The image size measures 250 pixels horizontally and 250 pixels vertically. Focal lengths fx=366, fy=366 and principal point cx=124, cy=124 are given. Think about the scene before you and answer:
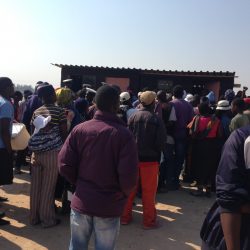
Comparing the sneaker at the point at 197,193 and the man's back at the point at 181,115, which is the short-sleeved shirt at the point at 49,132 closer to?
the man's back at the point at 181,115

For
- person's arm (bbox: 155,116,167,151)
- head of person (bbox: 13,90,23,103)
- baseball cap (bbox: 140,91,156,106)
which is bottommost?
person's arm (bbox: 155,116,167,151)

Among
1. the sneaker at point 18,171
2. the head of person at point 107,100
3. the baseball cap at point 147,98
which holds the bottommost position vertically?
the sneaker at point 18,171

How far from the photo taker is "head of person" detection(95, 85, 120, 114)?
2865 mm

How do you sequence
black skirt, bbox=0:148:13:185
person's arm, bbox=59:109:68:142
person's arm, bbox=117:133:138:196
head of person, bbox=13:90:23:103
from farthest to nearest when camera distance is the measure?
head of person, bbox=13:90:23:103, black skirt, bbox=0:148:13:185, person's arm, bbox=59:109:68:142, person's arm, bbox=117:133:138:196

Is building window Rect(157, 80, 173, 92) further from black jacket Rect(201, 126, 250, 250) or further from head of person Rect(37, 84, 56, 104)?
black jacket Rect(201, 126, 250, 250)

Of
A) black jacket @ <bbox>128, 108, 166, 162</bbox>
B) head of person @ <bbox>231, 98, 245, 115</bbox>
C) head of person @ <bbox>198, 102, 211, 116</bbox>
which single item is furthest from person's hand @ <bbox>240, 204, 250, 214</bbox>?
head of person @ <bbox>198, 102, 211, 116</bbox>

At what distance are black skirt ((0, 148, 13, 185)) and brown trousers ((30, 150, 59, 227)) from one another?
318mm

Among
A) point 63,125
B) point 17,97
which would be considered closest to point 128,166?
point 63,125

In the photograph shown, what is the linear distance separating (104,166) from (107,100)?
0.52 meters

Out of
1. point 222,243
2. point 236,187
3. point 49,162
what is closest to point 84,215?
point 222,243

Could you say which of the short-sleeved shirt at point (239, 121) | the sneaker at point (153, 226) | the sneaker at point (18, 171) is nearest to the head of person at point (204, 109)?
the short-sleeved shirt at point (239, 121)

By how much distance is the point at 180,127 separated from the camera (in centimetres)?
671

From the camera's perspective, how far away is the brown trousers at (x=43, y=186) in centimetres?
461

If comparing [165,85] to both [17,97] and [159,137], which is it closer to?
[17,97]
